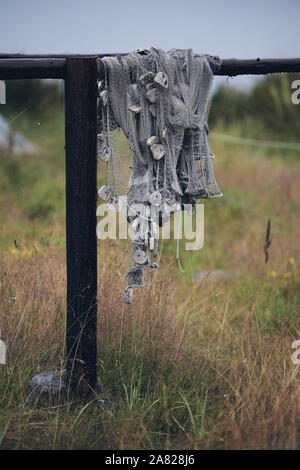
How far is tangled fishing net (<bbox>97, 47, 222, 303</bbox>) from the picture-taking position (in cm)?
275

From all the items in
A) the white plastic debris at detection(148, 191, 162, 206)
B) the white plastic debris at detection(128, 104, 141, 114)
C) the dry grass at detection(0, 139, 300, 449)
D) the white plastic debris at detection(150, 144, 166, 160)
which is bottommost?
the dry grass at detection(0, 139, 300, 449)

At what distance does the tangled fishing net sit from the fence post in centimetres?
10

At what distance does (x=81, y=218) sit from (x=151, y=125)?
0.61 meters

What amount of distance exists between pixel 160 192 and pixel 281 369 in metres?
1.14

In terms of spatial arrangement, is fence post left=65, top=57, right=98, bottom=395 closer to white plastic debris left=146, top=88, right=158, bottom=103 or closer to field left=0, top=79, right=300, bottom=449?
field left=0, top=79, right=300, bottom=449

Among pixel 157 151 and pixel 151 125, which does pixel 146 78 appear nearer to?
pixel 151 125

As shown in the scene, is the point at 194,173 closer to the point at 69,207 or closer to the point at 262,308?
the point at 69,207

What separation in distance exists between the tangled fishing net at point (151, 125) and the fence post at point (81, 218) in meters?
0.10

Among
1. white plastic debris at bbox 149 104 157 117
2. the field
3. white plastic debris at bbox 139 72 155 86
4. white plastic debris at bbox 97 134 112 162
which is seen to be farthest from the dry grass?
white plastic debris at bbox 139 72 155 86

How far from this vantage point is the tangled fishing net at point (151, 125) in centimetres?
275

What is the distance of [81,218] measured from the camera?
2.71m

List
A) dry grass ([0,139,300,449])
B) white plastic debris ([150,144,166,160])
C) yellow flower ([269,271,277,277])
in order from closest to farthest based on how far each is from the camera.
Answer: dry grass ([0,139,300,449])
white plastic debris ([150,144,166,160])
yellow flower ([269,271,277,277])

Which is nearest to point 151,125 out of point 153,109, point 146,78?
point 153,109

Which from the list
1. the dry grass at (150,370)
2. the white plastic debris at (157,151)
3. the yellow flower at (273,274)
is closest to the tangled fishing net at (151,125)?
the white plastic debris at (157,151)
